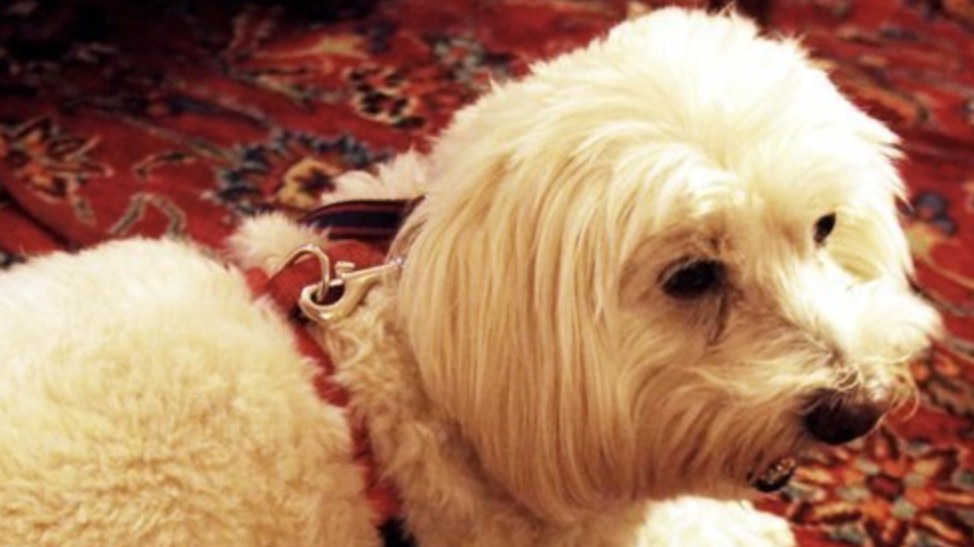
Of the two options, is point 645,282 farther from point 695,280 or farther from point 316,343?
point 316,343

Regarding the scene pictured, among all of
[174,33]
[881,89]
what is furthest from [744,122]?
[174,33]

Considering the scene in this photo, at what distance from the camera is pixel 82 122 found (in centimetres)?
198

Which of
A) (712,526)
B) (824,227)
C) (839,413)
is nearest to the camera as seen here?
(839,413)

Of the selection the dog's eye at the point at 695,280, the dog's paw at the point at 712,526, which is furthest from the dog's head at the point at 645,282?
the dog's paw at the point at 712,526

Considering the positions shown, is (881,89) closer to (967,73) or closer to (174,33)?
(967,73)

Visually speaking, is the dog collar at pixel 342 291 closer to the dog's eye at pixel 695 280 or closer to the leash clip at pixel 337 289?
the leash clip at pixel 337 289

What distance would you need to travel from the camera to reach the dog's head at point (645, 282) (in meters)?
0.75

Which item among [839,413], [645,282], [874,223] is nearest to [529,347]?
[645,282]

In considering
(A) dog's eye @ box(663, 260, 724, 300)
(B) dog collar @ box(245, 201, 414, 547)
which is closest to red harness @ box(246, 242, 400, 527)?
(B) dog collar @ box(245, 201, 414, 547)

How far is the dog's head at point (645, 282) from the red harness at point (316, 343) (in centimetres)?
8

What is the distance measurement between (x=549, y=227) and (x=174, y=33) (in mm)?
1883

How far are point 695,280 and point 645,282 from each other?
1.7 inches

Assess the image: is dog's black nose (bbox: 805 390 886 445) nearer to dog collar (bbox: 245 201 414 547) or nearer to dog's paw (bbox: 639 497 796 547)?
dog's paw (bbox: 639 497 796 547)

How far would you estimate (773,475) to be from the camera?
845mm
